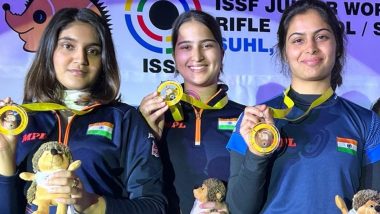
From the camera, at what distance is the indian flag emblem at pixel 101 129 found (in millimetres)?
1938

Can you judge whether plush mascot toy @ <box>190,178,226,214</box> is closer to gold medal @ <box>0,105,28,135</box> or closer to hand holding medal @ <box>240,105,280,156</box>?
hand holding medal @ <box>240,105,280,156</box>

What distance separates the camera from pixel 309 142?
1.94 m

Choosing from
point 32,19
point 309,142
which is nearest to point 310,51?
point 309,142

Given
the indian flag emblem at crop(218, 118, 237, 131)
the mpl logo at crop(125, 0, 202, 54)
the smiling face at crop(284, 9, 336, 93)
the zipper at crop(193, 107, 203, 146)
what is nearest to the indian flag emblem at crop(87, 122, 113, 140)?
the zipper at crop(193, 107, 203, 146)

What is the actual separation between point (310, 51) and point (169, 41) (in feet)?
2.93

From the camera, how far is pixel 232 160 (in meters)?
1.98

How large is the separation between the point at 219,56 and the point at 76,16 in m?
0.60

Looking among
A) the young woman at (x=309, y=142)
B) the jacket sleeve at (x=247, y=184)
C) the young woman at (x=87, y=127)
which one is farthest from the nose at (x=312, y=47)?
the young woman at (x=87, y=127)

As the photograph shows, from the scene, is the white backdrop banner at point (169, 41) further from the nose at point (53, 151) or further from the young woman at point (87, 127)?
the nose at point (53, 151)

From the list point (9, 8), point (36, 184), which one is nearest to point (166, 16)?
point (9, 8)

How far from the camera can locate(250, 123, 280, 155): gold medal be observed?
70.6 inches

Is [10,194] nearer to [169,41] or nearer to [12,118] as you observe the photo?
[12,118]

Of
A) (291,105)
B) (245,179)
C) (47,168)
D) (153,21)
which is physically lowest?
(245,179)

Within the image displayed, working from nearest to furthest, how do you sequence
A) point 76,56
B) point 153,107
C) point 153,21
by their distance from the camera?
point 76,56 → point 153,107 → point 153,21
